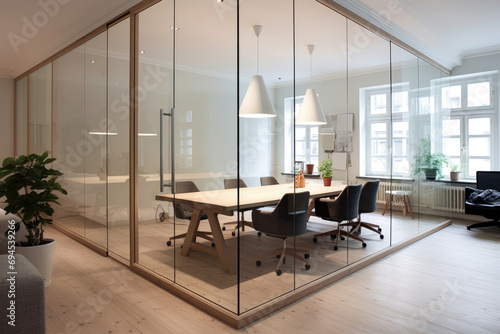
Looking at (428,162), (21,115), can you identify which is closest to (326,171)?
(428,162)

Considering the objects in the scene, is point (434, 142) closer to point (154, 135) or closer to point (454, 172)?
point (454, 172)

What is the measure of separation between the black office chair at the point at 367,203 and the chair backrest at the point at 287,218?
2.52 feet

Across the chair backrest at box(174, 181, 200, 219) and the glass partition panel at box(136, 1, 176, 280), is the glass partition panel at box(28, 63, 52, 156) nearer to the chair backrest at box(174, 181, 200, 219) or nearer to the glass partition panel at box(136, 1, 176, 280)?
the glass partition panel at box(136, 1, 176, 280)

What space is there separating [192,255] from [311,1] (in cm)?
235

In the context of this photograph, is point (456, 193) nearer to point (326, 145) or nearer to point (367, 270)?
point (367, 270)

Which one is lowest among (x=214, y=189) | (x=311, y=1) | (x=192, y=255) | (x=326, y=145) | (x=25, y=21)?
(x=192, y=255)

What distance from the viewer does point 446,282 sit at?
3143mm

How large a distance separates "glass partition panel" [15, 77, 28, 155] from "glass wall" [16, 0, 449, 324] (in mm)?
2367

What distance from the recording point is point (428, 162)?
504 centimetres

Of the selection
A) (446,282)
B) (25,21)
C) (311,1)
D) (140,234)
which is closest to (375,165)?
(446,282)

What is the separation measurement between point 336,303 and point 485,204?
3.54m

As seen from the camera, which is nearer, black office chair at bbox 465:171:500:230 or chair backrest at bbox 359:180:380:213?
chair backrest at bbox 359:180:380:213

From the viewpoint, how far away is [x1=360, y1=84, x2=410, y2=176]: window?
3.62 meters

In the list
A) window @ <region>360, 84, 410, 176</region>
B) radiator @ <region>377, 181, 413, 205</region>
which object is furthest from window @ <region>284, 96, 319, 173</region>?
radiator @ <region>377, 181, 413, 205</region>
